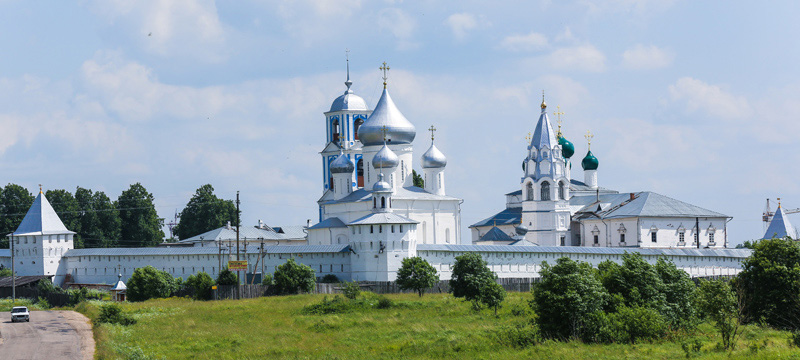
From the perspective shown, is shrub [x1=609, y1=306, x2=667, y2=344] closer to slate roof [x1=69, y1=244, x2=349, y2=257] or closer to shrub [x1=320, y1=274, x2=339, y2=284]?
shrub [x1=320, y1=274, x2=339, y2=284]

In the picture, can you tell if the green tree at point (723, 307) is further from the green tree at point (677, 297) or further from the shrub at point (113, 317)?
the shrub at point (113, 317)

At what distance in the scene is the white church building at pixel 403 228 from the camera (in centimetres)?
5069

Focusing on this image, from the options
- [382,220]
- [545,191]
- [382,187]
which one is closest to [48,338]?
[382,220]

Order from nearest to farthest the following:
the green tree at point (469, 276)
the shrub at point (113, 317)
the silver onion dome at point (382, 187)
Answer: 1. the shrub at point (113, 317)
2. the green tree at point (469, 276)
3. the silver onion dome at point (382, 187)

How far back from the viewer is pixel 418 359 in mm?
25844

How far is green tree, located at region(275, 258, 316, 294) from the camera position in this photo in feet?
149

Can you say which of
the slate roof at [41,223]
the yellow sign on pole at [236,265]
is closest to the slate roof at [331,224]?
the yellow sign on pole at [236,265]

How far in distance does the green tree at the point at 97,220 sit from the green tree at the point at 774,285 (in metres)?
52.8

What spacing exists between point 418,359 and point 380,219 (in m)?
23.9

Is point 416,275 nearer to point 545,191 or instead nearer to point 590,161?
point 545,191

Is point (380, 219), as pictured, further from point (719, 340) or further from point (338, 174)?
point (719, 340)

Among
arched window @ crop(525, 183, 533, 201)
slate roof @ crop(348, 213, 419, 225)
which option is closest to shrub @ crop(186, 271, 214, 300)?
slate roof @ crop(348, 213, 419, 225)

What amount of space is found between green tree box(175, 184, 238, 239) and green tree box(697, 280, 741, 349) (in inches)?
2300

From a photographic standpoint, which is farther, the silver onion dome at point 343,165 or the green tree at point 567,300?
the silver onion dome at point 343,165
